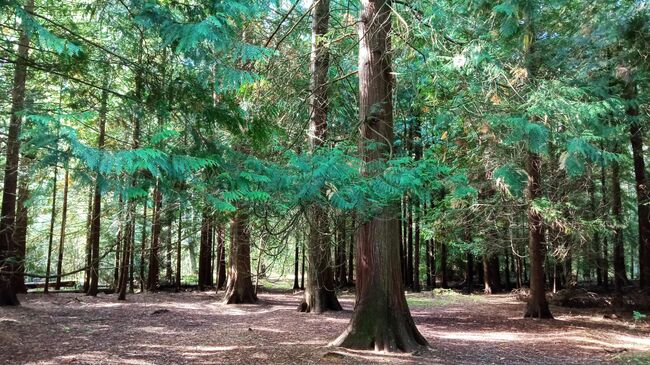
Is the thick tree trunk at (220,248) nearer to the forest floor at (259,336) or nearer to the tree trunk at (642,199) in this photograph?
the forest floor at (259,336)

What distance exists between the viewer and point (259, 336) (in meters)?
8.93

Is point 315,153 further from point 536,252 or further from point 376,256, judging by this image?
point 536,252

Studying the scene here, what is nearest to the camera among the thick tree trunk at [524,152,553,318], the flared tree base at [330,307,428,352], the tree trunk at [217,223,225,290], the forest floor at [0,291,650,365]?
the forest floor at [0,291,650,365]

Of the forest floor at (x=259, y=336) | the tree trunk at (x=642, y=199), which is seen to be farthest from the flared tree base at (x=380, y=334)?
the tree trunk at (x=642, y=199)

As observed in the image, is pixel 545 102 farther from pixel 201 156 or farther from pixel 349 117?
pixel 201 156

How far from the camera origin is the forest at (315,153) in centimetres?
520

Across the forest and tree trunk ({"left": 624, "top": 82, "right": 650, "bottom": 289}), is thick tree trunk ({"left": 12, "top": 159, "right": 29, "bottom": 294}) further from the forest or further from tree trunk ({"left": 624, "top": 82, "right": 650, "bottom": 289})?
tree trunk ({"left": 624, "top": 82, "right": 650, "bottom": 289})

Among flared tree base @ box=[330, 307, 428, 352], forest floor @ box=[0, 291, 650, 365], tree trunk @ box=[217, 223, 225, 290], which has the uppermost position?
tree trunk @ box=[217, 223, 225, 290]

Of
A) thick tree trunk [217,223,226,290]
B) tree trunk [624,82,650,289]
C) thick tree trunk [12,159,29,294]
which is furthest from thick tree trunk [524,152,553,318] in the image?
thick tree trunk [12,159,29,294]

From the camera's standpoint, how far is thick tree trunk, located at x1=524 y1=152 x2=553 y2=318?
12609 millimetres

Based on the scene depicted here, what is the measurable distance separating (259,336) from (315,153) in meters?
4.80

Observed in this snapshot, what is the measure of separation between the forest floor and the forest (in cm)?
8

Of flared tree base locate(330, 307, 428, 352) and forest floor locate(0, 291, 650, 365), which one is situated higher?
flared tree base locate(330, 307, 428, 352)

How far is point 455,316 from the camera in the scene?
1393cm
